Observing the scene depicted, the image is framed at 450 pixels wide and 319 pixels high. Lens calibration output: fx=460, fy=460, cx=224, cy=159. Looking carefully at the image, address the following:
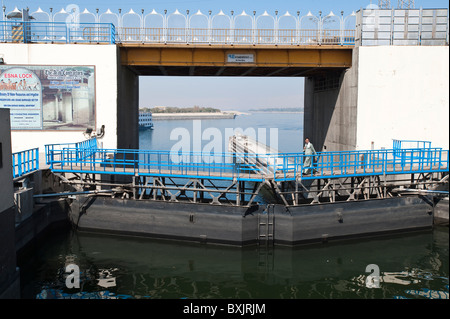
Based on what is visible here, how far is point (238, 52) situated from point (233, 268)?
11315 mm

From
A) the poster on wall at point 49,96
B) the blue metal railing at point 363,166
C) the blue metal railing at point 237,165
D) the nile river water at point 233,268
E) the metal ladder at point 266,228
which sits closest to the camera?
the nile river water at point 233,268

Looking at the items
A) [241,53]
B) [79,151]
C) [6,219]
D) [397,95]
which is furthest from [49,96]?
[397,95]

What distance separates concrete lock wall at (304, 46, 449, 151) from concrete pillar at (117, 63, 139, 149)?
11.1 m

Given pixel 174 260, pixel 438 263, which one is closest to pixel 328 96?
pixel 438 263

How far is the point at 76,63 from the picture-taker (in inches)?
839

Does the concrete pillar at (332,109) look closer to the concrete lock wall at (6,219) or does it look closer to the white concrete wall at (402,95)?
the white concrete wall at (402,95)

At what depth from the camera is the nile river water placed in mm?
13414

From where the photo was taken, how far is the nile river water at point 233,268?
528 inches

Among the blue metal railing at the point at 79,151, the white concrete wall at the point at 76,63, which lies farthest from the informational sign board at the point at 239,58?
the blue metal railing at the point at 79,151

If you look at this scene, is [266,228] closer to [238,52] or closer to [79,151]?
[79,151]

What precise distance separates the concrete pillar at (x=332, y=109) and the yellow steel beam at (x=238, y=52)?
1.02m

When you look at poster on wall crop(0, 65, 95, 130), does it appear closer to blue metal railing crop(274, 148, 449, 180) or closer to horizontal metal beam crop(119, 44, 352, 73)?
horizontal metal beam crop(119, 44, 352, 73)
